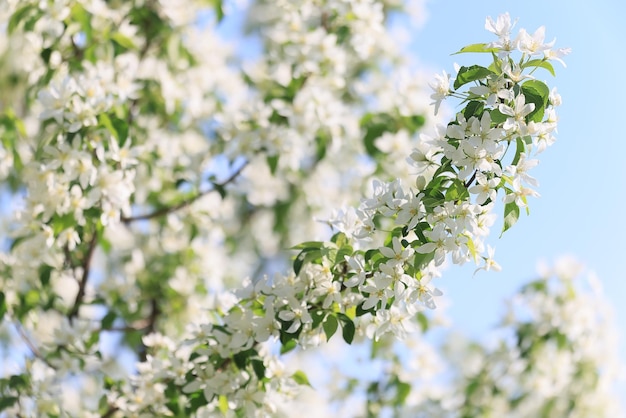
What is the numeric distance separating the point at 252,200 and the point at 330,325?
2.09 meters

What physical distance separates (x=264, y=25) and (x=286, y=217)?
2.21 meters

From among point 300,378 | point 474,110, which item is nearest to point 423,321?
point 300,378

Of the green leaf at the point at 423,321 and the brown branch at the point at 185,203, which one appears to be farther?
the green leaf at the point at 423,321

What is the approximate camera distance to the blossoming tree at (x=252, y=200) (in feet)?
6.20

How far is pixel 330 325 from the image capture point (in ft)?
6.70

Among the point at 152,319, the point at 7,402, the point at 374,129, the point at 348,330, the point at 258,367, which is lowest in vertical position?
the point at 7,402

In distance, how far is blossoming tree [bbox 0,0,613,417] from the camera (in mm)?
1889

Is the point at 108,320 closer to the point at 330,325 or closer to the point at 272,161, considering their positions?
the point at 272,161

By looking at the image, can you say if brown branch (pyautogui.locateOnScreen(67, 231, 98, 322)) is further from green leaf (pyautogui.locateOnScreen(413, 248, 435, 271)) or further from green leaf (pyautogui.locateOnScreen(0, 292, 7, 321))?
green leaf (pyautogui.locateOnScreen(413, 248, 435, 271))

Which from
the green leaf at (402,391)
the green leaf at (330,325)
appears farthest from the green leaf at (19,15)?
the green leaf at (402,391)

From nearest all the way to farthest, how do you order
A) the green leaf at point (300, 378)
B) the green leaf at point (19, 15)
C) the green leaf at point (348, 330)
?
the green leaf at point (348, 330) < the green leaf at point (300, 378) < the green leaf at point (19, 15)

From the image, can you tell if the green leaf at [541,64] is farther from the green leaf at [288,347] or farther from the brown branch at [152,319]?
the brown branch at [152,319]

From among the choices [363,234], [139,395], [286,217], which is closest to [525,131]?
[363,234]

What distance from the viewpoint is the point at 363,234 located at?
77.6 inches
